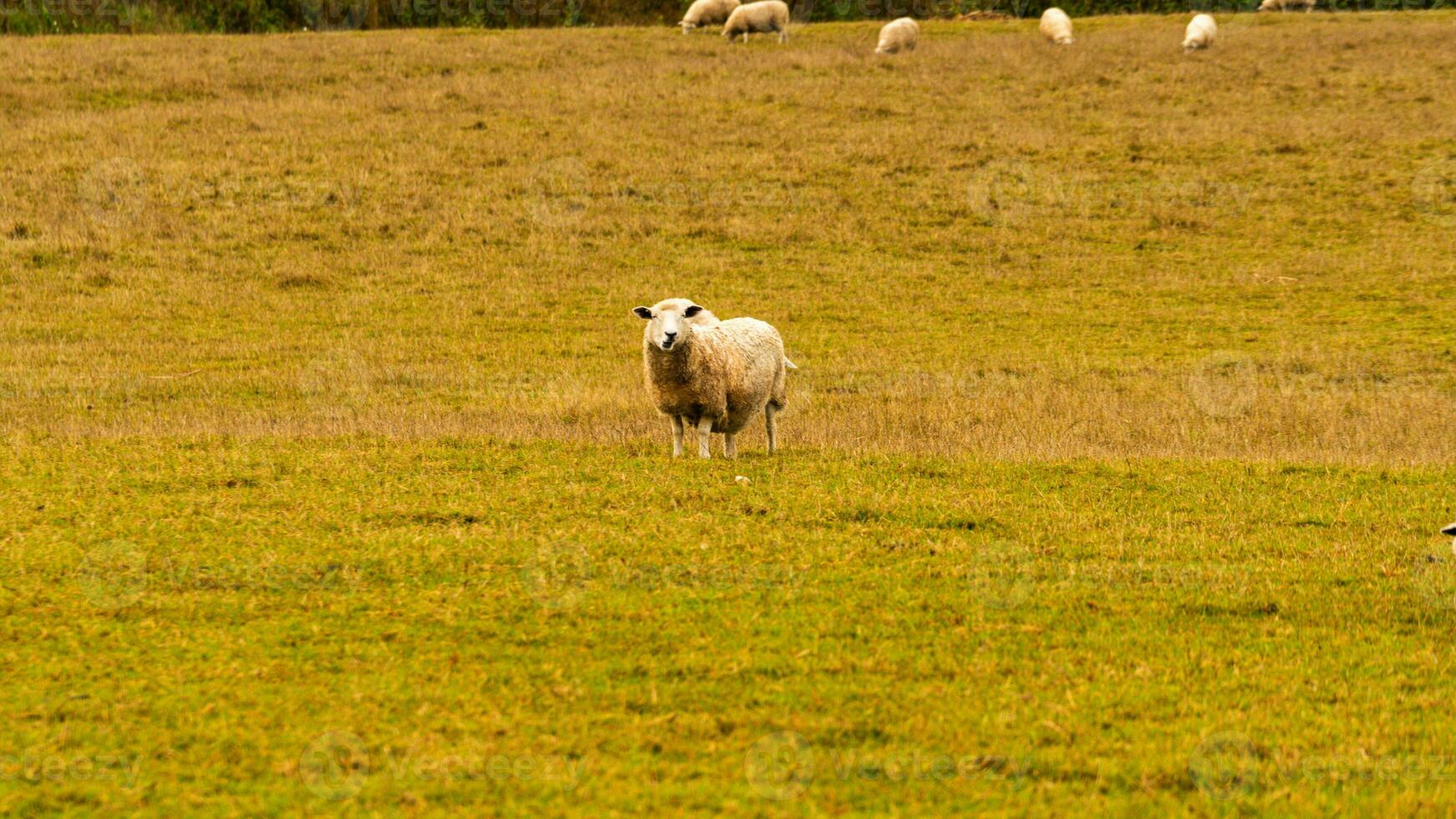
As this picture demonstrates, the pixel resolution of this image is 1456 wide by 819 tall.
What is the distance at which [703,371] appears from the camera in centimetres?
1576

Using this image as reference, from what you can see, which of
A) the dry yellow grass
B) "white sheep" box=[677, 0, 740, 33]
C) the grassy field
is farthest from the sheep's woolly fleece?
"white sheep" box=[677, 0, 740, 33]

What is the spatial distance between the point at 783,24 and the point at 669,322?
40458 millimetres

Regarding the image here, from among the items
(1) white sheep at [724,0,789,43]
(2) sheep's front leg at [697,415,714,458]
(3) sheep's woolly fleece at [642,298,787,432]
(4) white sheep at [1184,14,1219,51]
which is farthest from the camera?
(1) white sheep at [724,0,789,43]

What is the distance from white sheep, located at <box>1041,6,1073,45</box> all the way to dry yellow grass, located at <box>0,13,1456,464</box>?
151cm

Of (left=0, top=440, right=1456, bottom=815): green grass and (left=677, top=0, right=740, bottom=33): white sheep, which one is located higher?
(left=677, top=0, right=740, bottom=33): white sheep

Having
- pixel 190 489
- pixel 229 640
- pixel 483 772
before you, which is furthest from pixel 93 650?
pixel 190 489

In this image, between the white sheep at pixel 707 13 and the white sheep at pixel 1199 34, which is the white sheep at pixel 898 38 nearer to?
the white sheep at pixel 707 13

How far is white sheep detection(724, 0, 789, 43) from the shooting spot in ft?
175

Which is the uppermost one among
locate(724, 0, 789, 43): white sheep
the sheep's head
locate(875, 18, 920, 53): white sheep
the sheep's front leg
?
locate(724, 0, 789, 43): white sheep

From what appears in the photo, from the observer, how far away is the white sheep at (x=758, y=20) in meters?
53.3

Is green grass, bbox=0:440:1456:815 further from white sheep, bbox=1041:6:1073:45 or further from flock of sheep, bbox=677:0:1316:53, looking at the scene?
white sheep, bbox=1041:6:1073:45

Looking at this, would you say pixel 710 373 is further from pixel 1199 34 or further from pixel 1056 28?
pixel 1056 28

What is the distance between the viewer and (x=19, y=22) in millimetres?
57469

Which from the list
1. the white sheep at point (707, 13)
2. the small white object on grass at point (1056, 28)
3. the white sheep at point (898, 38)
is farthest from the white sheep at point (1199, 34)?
the white sheep at point (707, 13)
